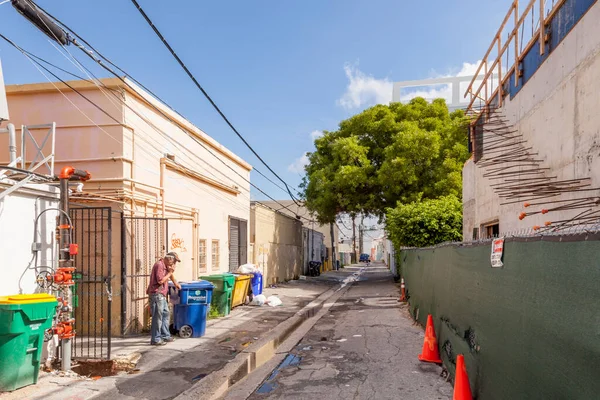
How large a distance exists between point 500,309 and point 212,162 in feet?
39.1

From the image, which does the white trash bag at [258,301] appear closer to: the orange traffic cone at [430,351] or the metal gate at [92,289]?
the metal gate at [92,289]

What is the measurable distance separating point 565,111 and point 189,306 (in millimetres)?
7099

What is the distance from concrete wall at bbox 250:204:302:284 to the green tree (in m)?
5.69

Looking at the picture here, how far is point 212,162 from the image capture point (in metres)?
15.0

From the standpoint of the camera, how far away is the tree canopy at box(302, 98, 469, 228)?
21.4 m

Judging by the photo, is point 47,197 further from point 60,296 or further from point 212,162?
point 212,162

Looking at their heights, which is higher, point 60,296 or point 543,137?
point 543,137

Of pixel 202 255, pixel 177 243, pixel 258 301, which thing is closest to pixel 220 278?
pixel 177 243

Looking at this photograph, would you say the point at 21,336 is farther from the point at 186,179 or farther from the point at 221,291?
the point at 186,179

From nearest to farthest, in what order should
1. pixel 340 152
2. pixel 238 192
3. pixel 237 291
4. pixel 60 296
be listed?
pixel 60 296, pixel 237 291, pixel 238 192, pixel 340 152

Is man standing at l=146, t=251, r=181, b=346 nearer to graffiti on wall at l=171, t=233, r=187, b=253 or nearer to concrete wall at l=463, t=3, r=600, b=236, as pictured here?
graffiti on wall at l=171, t=233, r=187, b=253

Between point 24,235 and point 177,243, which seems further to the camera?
point 177,243

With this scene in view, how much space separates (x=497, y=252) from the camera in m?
4.19

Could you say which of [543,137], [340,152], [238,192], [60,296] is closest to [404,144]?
[340,152]
